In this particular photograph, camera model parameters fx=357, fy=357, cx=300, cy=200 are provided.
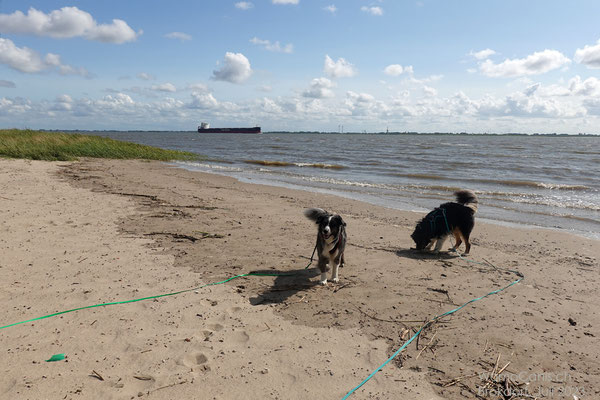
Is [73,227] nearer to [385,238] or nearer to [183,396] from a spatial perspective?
[183,396]

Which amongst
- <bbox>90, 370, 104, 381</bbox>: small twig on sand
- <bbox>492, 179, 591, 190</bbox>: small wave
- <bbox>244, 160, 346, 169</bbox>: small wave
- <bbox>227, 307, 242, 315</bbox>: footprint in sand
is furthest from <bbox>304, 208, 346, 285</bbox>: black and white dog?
<bbox>244, 160, 346, 169</bbox>: small wave

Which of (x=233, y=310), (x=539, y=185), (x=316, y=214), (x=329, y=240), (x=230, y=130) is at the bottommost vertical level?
(x=233, y=310)

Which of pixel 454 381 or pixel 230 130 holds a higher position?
pixel 230 130

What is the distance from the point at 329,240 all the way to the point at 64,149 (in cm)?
2146

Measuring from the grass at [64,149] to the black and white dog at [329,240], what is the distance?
1837 cm

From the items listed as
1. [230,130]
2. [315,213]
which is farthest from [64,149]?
[230,130]

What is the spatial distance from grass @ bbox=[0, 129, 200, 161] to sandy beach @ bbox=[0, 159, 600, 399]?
13135 millimetres

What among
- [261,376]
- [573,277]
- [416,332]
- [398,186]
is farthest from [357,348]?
[398,186]

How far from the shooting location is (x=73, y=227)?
6660 mm

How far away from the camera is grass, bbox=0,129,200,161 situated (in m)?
18.0

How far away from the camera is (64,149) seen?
20.7 meters

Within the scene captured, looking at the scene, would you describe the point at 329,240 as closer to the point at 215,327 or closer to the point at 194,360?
the point at 215,327

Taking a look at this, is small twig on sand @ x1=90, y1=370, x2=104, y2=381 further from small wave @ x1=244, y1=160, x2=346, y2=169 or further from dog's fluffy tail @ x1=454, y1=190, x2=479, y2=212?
small wave @ x1=244, y1=160, x2=346, y2=169

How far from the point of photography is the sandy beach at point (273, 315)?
2.96 m
